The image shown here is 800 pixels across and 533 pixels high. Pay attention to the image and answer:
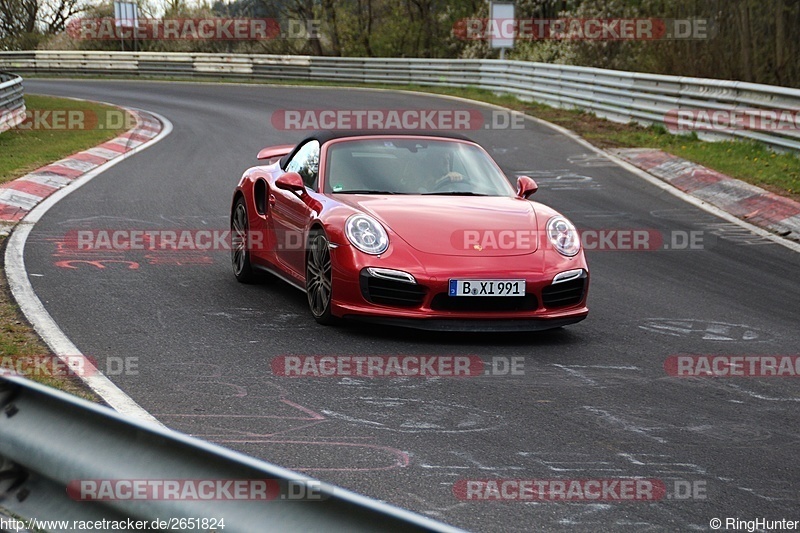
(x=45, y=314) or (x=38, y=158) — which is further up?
(x=38, y=158)

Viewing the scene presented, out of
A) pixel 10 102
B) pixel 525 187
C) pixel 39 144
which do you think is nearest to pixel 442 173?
pixel 525 187

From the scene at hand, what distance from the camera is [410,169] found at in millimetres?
8328


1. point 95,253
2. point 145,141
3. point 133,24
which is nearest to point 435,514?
point 95,253

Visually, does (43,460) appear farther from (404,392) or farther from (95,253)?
(95,253)

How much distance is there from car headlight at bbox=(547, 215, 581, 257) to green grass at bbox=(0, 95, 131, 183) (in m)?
8.38

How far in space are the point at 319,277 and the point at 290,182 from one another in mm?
807

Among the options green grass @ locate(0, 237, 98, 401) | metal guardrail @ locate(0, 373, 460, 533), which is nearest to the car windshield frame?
green grass @ locate(0, 237, 98, 401)

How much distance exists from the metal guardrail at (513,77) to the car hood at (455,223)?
28.0ft

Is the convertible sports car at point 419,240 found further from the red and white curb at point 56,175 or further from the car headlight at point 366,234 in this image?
the red and white curb at point 56,175

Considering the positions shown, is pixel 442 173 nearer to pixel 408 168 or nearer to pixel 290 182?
pixel 408 168

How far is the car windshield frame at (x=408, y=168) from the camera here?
26.8 feet

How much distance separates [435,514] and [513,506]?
0.33 meters

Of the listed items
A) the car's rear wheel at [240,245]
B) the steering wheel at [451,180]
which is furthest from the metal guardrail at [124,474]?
the car's rear wheel at [240,245]

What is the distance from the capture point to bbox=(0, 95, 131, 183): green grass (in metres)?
15.2
